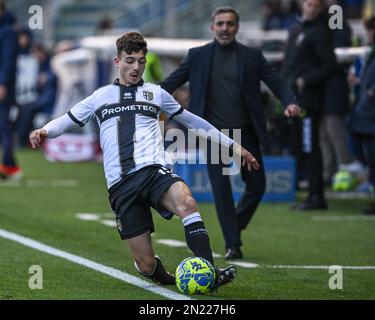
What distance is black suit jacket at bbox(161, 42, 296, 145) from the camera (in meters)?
11.4

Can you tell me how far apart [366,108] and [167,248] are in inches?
164

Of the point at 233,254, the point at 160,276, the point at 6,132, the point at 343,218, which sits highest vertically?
the point at 6,132

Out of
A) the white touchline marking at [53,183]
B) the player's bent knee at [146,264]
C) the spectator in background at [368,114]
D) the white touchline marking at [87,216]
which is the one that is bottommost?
the white touchline marking at [53,183]

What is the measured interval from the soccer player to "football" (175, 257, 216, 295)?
439 millimetres

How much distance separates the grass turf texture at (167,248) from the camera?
9195 millimetres

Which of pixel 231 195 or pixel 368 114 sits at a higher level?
pixel 368 114

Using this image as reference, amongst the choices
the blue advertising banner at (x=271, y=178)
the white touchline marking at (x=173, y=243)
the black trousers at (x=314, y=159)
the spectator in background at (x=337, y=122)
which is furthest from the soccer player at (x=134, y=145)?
the spectator in background at (x=337, y=122)

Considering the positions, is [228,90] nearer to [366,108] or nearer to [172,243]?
[172,243]

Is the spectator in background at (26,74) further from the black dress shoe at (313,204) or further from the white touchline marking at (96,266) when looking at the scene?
the white touchline marking at (96,266)

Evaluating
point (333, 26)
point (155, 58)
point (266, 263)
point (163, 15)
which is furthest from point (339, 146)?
point (163, 15)

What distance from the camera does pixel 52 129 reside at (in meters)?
9.15

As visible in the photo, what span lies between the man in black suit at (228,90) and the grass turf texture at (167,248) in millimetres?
617

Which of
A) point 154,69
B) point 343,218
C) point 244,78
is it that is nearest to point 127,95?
point 244,78

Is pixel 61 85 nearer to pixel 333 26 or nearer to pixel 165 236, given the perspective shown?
pixel 333 26
